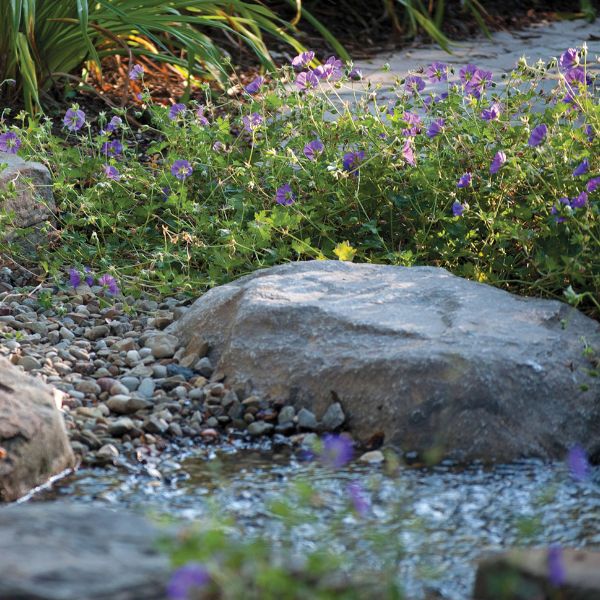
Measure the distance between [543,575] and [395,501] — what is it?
73 centimetres

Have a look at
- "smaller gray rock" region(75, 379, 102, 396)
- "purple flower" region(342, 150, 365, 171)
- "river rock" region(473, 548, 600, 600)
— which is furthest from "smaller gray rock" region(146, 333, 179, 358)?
"river rock" region(473, 548, 600, 600)

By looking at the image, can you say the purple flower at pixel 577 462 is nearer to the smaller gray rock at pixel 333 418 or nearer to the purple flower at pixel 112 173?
the smaller gray rock at pixel 333 418

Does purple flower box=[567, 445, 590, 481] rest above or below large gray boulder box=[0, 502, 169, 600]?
below

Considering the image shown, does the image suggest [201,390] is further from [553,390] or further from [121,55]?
[121,55]

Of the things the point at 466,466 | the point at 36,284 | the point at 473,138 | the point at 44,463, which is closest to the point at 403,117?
the point at 473,138

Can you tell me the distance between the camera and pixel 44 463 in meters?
2.41

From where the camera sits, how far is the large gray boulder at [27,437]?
234 centimetres

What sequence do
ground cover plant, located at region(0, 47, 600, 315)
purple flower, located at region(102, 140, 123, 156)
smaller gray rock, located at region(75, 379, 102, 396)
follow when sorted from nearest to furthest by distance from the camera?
smaller gray rock, located at region(75, 379, 102, 396), ground cover plant, located at region(0, 47, 600, 315), purple flower, located at region(102, 140, 123, 156)

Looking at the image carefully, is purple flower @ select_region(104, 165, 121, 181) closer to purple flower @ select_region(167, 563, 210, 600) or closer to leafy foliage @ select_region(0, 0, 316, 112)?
leafy foliage @ select_region(0, 0, 316, 112)

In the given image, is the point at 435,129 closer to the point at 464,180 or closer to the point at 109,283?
the point at 464,180

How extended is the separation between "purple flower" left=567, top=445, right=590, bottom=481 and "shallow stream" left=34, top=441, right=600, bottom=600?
0.07 ft

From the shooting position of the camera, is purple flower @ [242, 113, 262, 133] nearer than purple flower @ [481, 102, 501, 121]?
No

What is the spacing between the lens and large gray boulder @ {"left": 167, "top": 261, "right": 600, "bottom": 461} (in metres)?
2.60

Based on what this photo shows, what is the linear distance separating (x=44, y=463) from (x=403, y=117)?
1.95 meters
